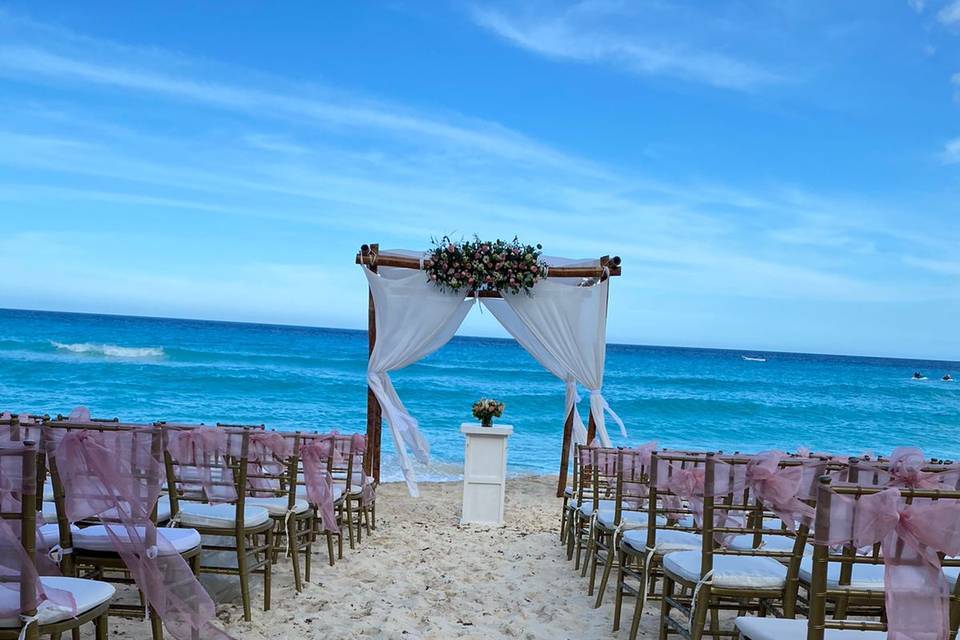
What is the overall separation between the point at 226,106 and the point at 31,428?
414 inches

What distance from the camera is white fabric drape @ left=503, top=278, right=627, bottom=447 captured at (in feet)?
23.6

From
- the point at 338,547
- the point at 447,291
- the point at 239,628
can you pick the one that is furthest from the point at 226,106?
the point at 239,628

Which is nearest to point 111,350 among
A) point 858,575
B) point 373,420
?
→ point 373,420

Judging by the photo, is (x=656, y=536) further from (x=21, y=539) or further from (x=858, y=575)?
(x=21, y=539)

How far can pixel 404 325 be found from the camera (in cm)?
708

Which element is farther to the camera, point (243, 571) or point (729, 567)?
point (243, 571)

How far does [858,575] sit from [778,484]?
0.49 m

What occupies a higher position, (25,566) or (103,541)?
(25,566)

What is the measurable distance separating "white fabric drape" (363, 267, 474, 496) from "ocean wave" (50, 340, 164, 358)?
70.3ft

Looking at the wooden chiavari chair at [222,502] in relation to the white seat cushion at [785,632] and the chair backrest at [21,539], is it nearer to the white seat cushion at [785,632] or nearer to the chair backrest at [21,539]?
the chair backrest at [21,539]

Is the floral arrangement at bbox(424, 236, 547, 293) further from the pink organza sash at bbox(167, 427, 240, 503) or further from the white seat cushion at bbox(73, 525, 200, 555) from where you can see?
the white seat cushion at bbox(73, 525, 200, 555)

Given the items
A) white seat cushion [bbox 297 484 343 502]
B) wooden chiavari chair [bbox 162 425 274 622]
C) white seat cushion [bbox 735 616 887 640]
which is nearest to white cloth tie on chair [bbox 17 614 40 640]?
wooden chiavari chair [bbox 162 425 274 622]

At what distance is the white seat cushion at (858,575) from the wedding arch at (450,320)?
13.4 feet

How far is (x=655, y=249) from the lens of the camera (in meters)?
16.8
